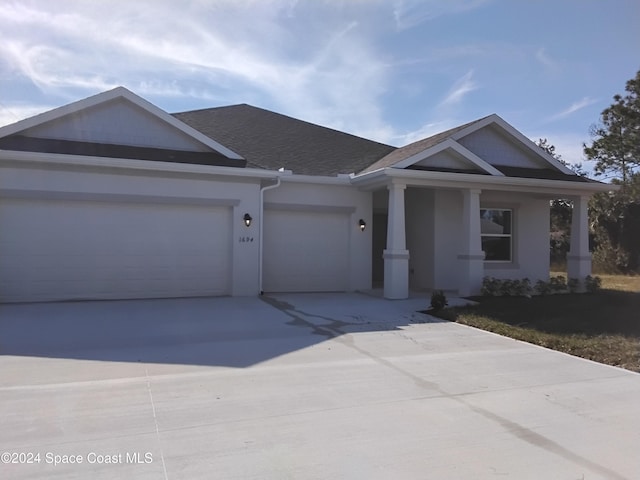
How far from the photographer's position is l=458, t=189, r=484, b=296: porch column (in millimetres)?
13102

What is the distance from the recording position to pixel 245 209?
12508 mm

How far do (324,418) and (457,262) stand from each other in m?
10.7

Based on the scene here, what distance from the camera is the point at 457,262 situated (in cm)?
1434

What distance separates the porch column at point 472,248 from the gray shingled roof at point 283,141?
330 centimetres

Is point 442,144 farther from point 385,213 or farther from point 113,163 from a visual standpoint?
point 113,163

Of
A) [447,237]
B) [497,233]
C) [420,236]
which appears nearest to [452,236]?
[447,237]

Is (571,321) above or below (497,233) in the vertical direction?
below

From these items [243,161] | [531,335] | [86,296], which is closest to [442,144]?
[243,161]

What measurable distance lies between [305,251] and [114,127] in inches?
226

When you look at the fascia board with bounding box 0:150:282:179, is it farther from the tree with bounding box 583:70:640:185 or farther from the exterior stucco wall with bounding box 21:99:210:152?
the tree with bounding box 583:70:640:185

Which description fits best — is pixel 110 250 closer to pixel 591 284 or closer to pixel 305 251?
pixel 305 251

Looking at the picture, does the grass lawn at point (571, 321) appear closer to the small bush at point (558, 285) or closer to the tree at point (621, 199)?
the small bush at point (558, 285)

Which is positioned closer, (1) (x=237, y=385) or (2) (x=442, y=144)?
(1) (x=237, y=385)

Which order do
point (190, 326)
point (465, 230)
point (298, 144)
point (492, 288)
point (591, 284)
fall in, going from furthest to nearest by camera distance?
point (298, 144), point (591, 284), point (465, 230), point (492, 288), point (190, 326)
